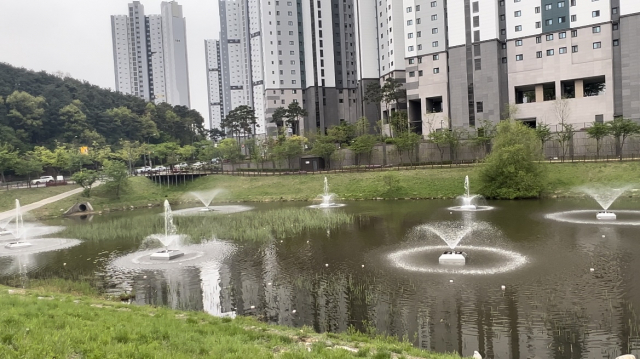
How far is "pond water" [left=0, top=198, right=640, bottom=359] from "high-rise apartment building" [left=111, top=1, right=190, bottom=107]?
524 feet

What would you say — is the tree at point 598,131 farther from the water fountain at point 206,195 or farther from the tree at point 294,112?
the tree at point 294,112

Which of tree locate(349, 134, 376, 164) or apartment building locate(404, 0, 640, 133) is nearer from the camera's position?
apartment building locate(404, 0, 640, 133)

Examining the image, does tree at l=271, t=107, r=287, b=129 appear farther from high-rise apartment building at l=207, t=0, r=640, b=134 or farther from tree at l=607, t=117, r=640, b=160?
tree at l=607, t=117, r=640, b=160

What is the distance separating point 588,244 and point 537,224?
6.87 meters

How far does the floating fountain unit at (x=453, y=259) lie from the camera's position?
20297 millimetres

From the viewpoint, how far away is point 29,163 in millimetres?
65875

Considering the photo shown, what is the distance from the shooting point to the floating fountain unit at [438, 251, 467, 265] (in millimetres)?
20297

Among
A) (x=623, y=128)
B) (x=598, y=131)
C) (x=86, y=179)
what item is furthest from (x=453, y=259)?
(x=86, y=179)

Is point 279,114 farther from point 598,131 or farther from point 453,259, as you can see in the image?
point 453,259

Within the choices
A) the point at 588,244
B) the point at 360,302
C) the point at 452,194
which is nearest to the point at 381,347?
the point at 360,302

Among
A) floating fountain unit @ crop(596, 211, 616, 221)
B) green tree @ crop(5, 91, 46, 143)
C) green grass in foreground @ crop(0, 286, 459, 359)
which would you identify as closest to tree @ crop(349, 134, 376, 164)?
floating fountain unit @ crop(596, 211, 616, 221)

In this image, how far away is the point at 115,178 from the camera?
201 ft

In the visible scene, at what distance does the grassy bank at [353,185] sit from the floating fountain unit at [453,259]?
30.1 m

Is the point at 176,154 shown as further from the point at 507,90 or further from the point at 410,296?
the point at 410,296
